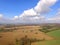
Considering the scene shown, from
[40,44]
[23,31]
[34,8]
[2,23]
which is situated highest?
[34,8]

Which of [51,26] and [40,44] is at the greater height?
[51,26]

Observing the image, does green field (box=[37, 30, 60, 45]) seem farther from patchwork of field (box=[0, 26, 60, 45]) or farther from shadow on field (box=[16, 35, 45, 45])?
shadow on field (box=[16, 35, 45, 45])

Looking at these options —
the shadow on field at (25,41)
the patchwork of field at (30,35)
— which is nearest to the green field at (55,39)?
the patchwork of field at (30,35)

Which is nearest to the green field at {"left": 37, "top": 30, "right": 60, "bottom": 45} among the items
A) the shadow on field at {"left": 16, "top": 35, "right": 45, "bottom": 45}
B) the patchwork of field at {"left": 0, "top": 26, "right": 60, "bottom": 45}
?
the patchwork of field at {"left": 0, "top": 26, "right": 60, "bottom": 45}

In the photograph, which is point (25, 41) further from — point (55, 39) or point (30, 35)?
point (55, 39)

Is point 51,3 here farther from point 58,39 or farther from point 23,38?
point 23,38

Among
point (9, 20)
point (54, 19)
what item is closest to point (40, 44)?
point (54, 19)

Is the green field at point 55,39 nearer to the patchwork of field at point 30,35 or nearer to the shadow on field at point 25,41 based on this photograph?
the patchwork of field at point 30,35

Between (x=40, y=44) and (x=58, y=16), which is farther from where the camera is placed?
(x=58, y=16)
